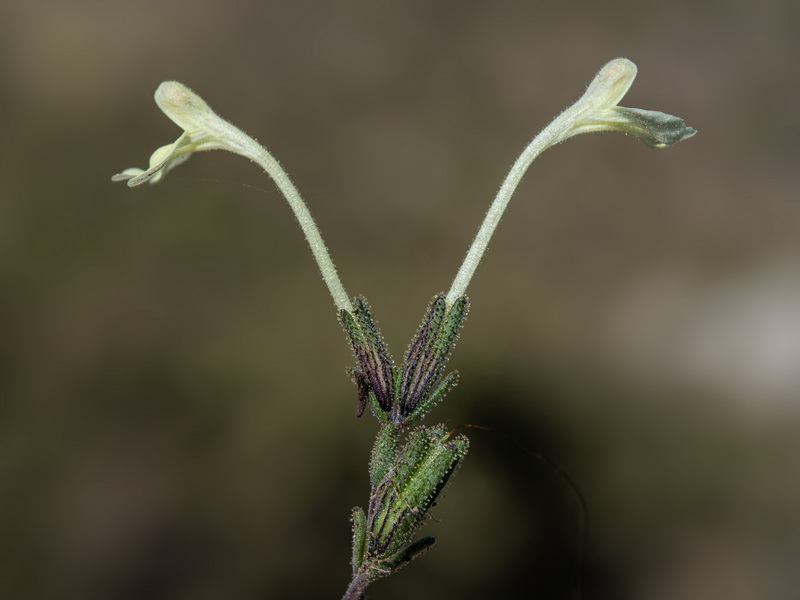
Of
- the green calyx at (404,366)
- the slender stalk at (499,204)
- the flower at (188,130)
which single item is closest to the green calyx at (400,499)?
the green calyx at (404,366)

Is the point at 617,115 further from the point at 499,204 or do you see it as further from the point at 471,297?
the point at 471,297

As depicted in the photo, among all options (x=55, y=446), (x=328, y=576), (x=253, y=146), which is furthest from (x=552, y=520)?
(x=253, y=146)

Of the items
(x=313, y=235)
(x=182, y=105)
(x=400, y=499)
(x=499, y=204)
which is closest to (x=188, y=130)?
(x=182, y=105)

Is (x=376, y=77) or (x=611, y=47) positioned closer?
(x=376, y=77)

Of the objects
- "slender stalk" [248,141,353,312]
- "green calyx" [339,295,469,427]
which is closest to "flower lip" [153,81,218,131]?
"slender stalk" [248,141,353,312]

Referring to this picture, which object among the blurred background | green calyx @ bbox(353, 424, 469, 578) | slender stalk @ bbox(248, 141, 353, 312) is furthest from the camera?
the blurred background

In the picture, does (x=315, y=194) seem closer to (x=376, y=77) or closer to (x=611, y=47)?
(x=376, y=77)

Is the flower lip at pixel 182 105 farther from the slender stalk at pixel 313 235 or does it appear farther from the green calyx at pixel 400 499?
the green calyx at pixel 400 499

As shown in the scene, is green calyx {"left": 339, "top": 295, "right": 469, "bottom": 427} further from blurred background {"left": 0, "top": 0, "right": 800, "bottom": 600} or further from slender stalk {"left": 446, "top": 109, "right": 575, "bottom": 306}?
blurred background {"left": 0, "top": 0, "right": 800, "bottom": 600}
